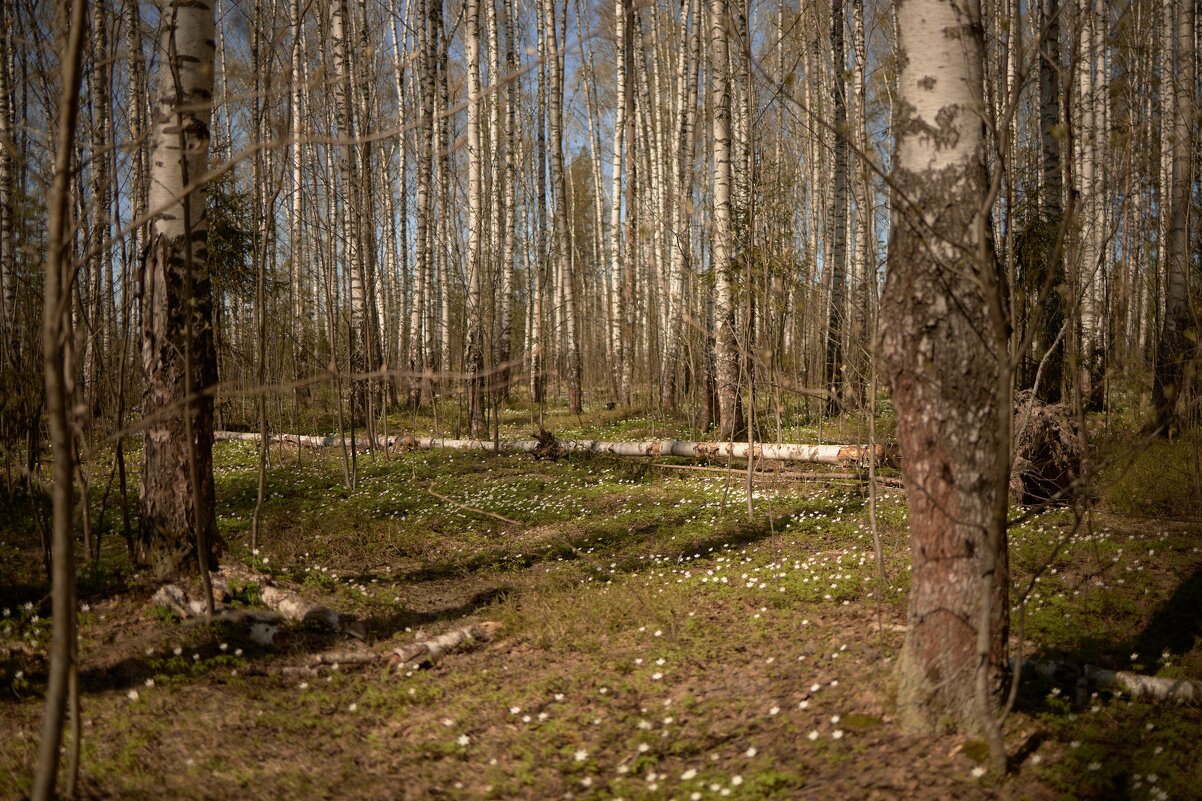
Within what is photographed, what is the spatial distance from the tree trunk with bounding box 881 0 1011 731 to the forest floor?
1.30 feet

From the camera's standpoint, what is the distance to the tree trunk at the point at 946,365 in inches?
121

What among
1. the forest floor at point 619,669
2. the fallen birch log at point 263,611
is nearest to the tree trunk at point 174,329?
the fallen birch log at point 263,611

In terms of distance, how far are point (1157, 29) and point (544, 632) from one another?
66.0ft

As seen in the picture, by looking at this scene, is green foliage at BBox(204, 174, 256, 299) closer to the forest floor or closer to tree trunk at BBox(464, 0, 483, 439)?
tree trunk at BBox(464, 0, 483, 439)

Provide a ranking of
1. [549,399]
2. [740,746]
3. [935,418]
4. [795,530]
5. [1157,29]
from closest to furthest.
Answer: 1. [935,418]
2. [740,746]
3. [795,530]
4. [1157,29]
5. [549,399]

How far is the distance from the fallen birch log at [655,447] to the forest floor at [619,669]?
1495 mm

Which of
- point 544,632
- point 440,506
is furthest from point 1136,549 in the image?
point 440,506

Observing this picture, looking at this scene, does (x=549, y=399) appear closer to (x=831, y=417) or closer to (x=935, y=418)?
(x=831, y=417)

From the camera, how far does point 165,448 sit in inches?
213

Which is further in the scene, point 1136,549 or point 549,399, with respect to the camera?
point 549,399

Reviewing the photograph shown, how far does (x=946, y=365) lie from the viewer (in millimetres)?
3070

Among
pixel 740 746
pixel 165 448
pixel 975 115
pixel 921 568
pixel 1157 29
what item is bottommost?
pixel 740 746

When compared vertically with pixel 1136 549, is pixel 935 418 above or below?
above

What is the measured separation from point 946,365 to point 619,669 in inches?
103
